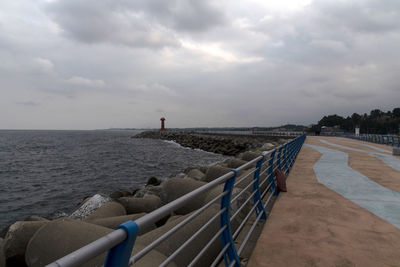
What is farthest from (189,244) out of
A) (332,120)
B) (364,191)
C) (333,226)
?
(332,120)

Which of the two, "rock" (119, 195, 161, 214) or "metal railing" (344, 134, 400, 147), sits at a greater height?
"metal railing" (344, 134, 400, 147)

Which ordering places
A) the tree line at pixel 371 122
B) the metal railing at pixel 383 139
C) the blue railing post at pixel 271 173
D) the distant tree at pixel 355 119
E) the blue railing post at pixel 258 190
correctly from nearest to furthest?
1. the blue railing post at pixel 258 190
2. the blue railing post at pixel 271 173
3. the metal railing at pixel 383 139
4. the tree line at pixel 371 122
5. the distant tree at pixel 355 119

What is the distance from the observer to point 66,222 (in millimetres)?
3307

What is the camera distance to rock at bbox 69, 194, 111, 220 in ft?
19.2

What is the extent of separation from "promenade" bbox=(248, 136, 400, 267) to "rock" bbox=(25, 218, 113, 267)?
2.01 metres

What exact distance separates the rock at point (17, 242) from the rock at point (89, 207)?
171 cm

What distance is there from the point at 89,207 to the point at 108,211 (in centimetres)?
100

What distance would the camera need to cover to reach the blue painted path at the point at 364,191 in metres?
4.25

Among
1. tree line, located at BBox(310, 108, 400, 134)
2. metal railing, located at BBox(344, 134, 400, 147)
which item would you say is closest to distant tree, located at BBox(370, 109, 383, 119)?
tree line, located at BBox(310, 108, 400, 134)

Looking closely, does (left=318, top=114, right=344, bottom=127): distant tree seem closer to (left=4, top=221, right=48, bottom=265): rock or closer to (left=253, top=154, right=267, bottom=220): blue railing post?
(left=253, top=154, right=267, bottom=220): blue railing post

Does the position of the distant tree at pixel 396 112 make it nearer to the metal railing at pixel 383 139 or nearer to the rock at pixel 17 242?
the metal railing at pixel 383 139

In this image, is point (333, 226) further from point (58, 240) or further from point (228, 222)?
point (58, 240)

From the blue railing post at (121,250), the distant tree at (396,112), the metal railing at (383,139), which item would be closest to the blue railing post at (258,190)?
the blue railing post at (121,250)

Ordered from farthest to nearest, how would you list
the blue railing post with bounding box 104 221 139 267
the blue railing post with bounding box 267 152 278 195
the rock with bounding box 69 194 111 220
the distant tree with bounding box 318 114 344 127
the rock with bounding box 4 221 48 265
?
1. the distant tree with bounding box 318 114 344 127
2. the rock with bounding box 69 194 111 220
3. the blue railing post with bounding box 267 152 278 195
4. the rock with bounding box 4 221 48 265
5. the blue railing post with bounding box 104 221 139 267
